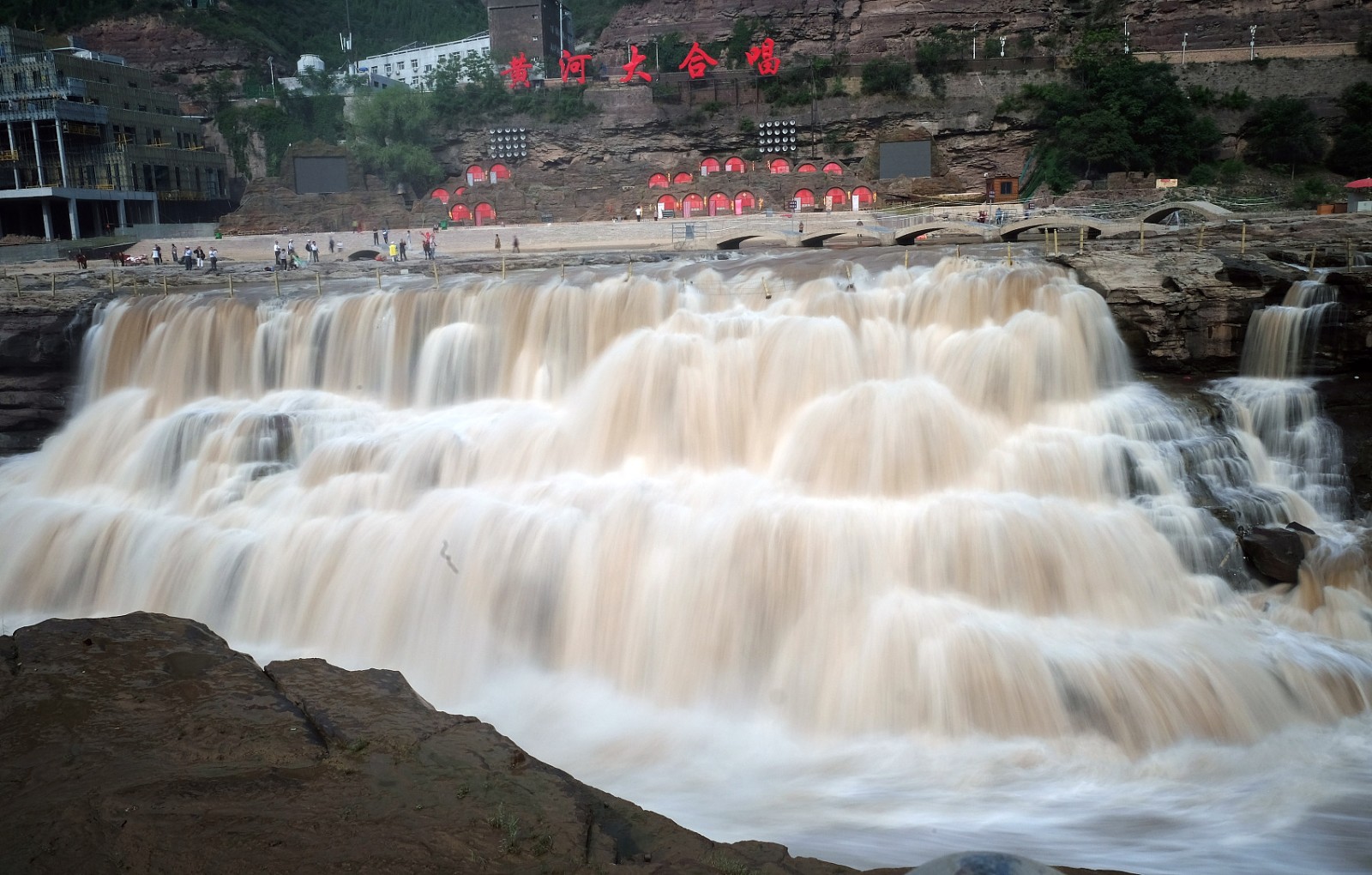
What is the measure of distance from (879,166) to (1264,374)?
136 feet

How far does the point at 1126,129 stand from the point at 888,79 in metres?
15.2

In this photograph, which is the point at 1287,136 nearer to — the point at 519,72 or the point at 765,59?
the point at 765,59

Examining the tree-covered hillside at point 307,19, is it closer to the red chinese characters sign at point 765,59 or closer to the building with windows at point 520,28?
the building with windows at point 520,28

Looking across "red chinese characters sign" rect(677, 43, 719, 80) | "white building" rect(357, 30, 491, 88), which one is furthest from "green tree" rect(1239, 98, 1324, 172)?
"white building" rect(357, 30, 491, 88)

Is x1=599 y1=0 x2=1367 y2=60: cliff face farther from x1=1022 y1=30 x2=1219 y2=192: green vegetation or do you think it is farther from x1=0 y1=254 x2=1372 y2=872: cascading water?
x1=0 y1=254 x2=1372 y2=872: cascading water

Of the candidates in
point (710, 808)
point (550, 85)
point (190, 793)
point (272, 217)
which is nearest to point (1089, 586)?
point (710, 808)

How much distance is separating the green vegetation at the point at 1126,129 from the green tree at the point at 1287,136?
2.14 meters

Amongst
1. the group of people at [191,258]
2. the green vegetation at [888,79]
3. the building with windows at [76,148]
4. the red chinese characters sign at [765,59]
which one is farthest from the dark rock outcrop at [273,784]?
the red chinese characters sign at [765,59]

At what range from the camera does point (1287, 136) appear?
50.3 meters

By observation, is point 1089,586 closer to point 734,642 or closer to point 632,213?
point 734,642

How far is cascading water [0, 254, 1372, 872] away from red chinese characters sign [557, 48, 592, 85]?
48.6 meters

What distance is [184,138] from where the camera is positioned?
61344 mm

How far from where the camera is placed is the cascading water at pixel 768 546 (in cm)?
1011

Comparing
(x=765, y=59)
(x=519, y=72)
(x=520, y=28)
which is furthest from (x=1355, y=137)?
(x=520, y=28)
